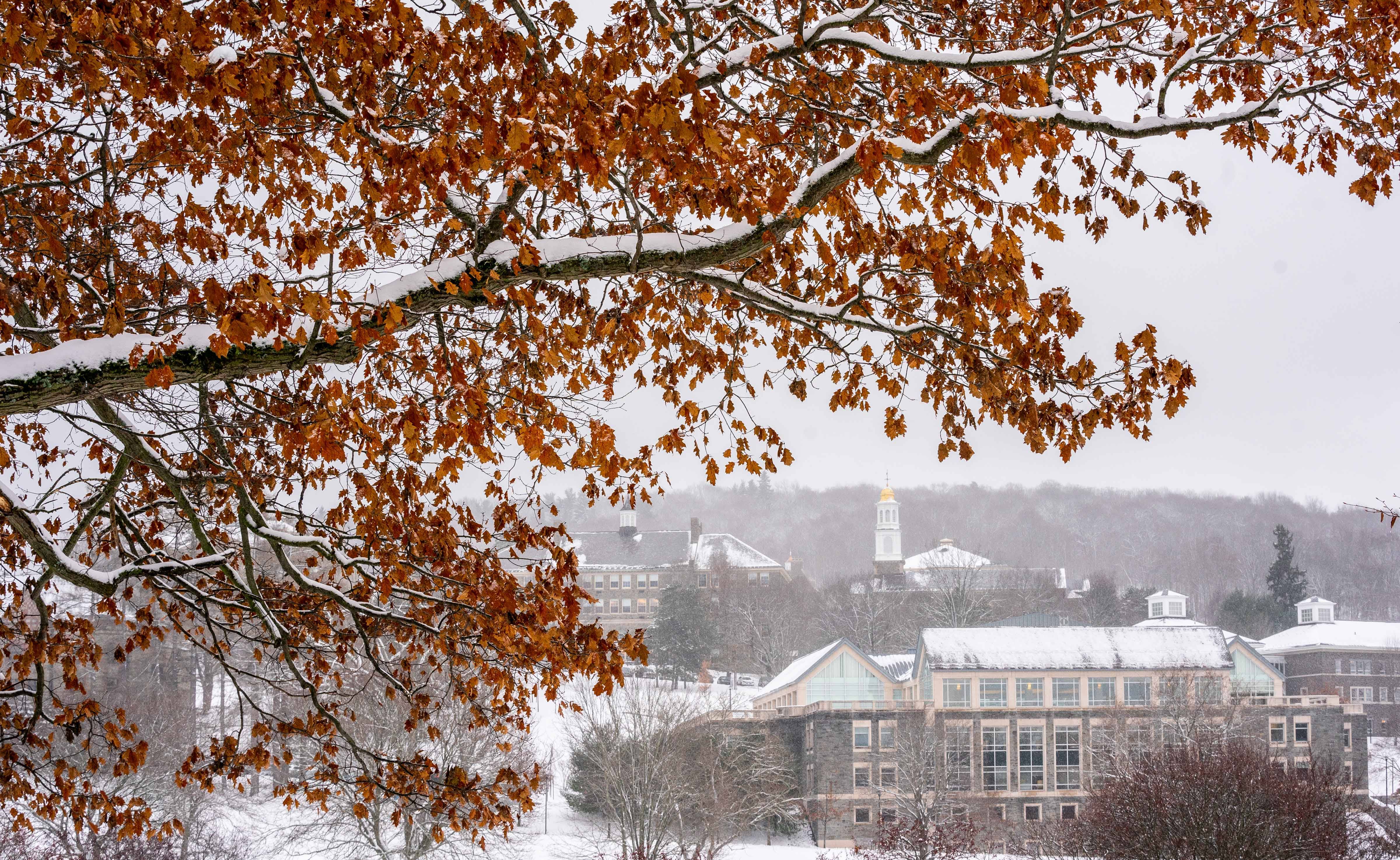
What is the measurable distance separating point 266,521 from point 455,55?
10.2ft

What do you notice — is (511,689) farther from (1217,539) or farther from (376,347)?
(1217,539)

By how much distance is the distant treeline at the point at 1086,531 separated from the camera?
96.2 meters

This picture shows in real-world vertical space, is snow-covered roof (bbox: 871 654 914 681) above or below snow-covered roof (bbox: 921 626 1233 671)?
below

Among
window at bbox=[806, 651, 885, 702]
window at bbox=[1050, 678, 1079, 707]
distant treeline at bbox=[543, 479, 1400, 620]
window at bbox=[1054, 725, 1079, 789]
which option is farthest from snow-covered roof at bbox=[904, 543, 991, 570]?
window at bbox=[1054, 725, 1079, 789]

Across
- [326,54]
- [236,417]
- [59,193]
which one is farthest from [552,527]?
[59,193]

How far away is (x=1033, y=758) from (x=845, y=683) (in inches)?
313

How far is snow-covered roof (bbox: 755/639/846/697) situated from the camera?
4462cm

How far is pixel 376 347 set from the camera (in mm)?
4359

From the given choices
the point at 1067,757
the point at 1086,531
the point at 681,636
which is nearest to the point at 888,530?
the point at 1086,531

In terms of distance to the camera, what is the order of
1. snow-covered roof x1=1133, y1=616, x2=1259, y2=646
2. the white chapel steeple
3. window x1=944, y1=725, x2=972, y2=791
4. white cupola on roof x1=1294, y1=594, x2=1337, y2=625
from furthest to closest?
the white chapel steeple
white cupola on roof x1=1294, y1=594, x2=1337, y2=625
snow-covered roof x1=1133, y1=616, x2=1259, y2=646
window x1=944, y1=725, x2=972, y2=791

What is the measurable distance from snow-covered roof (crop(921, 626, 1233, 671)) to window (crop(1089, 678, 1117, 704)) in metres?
0.50

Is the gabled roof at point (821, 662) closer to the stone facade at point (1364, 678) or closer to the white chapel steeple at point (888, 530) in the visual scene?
the stone facade at point (1364, 678)

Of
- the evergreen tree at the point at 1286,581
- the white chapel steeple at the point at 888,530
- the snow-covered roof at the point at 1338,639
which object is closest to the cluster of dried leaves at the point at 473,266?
the snow-covered roof at the point at 1338,639

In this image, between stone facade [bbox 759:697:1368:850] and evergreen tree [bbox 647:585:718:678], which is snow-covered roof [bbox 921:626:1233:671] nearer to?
stone facade [bbox 759:697:1368:850]
